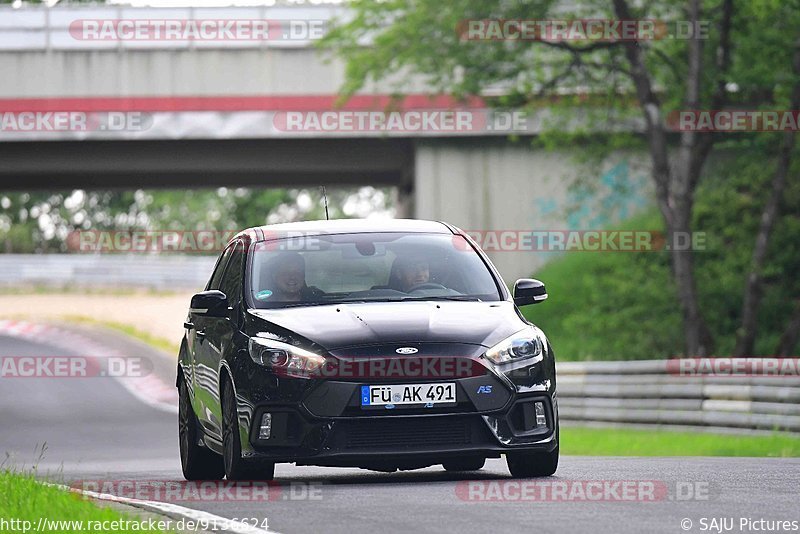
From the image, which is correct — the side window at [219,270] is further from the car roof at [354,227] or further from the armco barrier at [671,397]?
the armco barrier at [671,397]

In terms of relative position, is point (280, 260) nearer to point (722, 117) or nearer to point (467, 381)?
point (467, 381)

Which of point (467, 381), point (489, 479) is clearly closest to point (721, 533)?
point (467, 381)

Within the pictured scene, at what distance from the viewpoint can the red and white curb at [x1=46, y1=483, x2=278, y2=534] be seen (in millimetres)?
7948

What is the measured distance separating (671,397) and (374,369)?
38.3ft

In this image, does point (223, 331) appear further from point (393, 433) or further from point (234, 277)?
point (393, 433)

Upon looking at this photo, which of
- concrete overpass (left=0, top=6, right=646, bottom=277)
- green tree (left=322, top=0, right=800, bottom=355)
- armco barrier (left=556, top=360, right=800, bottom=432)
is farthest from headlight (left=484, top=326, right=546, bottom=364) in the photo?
concrete overpass (left=0, top=6, right=646, bottom=277)

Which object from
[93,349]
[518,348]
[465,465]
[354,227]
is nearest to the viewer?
[518,348]

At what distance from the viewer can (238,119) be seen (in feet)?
115

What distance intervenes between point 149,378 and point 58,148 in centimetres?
760

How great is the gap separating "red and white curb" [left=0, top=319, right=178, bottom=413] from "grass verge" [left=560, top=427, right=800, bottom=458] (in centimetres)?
1339

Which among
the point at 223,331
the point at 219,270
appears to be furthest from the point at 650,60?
the point at 223,331

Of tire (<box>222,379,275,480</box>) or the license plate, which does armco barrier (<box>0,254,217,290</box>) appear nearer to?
tire (<box>222,379,275,480</box>)

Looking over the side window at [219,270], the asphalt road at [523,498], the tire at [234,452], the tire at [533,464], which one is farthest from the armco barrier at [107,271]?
the tire at [533,464]

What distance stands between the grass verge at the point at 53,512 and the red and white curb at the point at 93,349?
22545 millimetres
